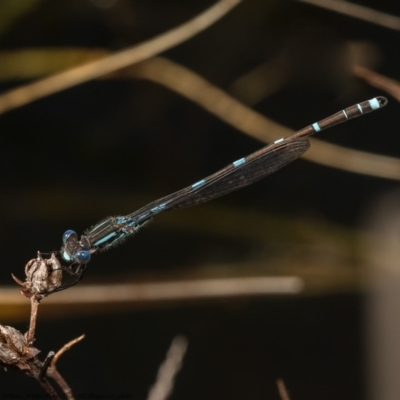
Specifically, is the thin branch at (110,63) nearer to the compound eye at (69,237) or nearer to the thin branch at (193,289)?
the thin branch at (193,289)

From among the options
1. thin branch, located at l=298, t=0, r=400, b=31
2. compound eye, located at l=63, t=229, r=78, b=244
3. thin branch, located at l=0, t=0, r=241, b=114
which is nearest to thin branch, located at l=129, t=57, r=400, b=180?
thin branch, located at l=0, t=0, r=241, b=114

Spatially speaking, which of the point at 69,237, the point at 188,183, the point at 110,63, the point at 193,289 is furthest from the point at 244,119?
the point at 69,237

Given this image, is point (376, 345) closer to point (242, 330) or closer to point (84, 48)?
point (242, 330)

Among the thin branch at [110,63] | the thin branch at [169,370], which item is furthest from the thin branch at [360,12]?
the thin branch at [169,370]

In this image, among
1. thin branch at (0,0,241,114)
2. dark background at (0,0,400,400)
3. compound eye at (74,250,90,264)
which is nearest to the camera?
compound eye at (74,250,90,264)

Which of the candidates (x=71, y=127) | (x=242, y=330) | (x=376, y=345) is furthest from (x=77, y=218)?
(x=376, y=345)

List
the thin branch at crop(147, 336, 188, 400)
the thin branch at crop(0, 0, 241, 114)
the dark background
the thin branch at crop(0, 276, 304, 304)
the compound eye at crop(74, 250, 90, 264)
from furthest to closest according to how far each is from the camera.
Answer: the thin branch at crop(0, 0, 241, 114) < the dark background < the thin branch at crop(0, 276, 304, 304) < the thin branch at crop(147, 336, 188, 400) < the compound eye at crop(74, 250, 90, 264)

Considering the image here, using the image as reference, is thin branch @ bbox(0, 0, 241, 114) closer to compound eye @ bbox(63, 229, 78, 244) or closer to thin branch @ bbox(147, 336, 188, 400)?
compound eye @ bbox(63, 229, 78, 244)

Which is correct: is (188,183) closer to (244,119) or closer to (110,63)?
(244,119)
